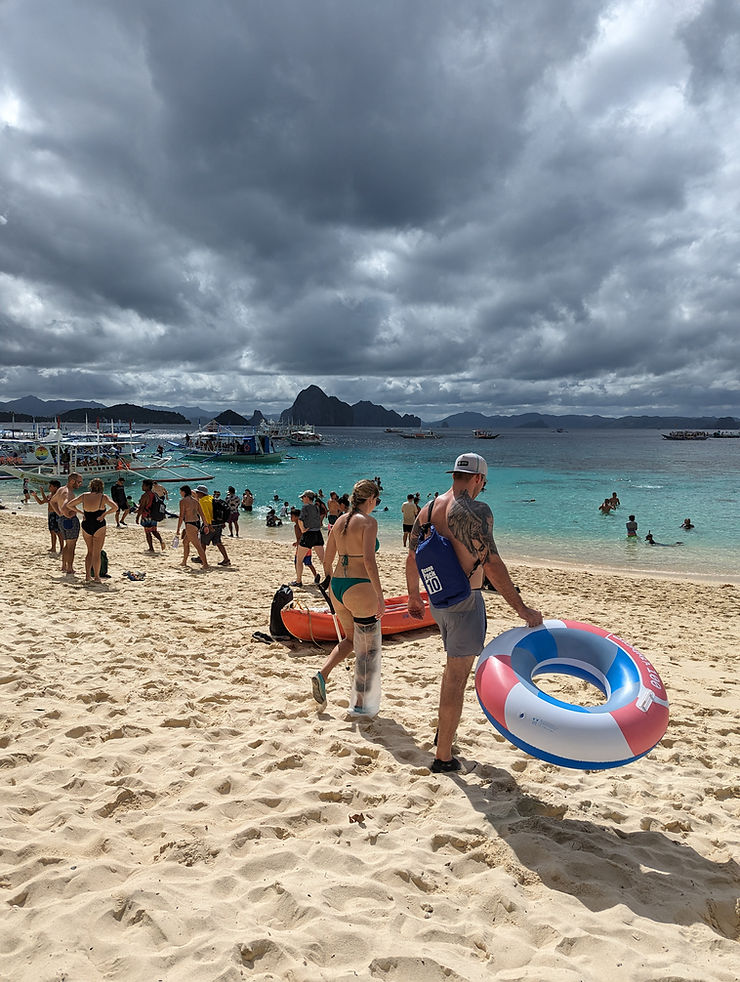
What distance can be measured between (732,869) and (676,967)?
2.76 ft

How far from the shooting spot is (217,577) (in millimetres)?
9406

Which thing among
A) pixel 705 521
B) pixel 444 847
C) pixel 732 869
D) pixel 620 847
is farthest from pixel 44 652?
pixel 705 521

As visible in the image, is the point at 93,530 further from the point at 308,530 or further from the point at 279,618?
the point at 279,618

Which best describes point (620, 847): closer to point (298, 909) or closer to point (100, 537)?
point (298, 909)

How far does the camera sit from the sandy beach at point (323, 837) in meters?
2.04

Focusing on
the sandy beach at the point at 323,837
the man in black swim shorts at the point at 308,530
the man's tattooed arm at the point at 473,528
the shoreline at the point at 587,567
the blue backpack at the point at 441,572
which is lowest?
the shoreline at the point at 587,567

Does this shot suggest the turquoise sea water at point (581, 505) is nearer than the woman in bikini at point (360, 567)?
No

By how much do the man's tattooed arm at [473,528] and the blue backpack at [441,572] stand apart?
0.07m

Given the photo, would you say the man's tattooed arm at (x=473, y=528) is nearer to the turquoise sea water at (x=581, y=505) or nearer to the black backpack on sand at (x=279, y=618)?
the black backpack on sand at (x=279, y=618)

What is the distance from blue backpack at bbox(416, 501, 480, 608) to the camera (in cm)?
309

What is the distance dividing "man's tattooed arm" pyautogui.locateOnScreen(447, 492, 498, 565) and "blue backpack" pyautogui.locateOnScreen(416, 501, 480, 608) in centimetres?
7

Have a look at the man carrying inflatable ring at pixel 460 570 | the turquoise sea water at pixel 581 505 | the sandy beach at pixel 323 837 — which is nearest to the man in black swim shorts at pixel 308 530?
the sandy beach at pixel 323 837

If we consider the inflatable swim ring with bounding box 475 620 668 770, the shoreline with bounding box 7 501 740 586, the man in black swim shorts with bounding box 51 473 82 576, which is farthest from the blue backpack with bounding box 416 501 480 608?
the shoreline with bounding box 7 501 740 586

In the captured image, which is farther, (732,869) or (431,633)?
(431,633)
